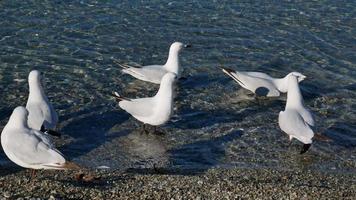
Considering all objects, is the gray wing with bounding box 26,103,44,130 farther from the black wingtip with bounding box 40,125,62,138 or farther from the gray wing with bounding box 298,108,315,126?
the gray wing with bounding box 298,108,315,126

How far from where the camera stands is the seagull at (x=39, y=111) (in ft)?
34.4

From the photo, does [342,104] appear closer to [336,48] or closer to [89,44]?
[336,48]

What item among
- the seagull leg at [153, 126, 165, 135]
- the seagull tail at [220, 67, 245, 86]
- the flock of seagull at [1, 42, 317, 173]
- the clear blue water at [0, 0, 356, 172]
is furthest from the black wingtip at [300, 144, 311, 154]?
the seagull tail at [220, 67, 245, 86]

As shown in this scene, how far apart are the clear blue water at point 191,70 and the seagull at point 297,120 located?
36cm

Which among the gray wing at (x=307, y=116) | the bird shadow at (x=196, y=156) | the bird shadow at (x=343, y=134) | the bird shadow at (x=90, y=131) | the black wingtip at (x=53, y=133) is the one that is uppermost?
the gray wing at (x=307, y=116)

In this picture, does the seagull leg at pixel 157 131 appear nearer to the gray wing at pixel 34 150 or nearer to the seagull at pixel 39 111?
the seagull at pixel 39 111

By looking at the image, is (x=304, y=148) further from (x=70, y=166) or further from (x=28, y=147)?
(x=28, y=147)

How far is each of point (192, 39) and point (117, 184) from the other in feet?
25.1

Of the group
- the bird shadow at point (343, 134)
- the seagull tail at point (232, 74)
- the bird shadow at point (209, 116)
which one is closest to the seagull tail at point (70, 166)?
the bird shadow at point (209, 116)

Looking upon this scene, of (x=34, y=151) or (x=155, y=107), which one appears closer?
(x=34, y=151)

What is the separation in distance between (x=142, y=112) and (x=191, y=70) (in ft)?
11.0

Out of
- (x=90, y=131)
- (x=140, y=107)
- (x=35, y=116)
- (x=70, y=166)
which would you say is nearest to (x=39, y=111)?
(x=35, y=116)

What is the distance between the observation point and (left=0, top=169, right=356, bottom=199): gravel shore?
8.41 m

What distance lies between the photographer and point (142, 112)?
1135 centimetres
